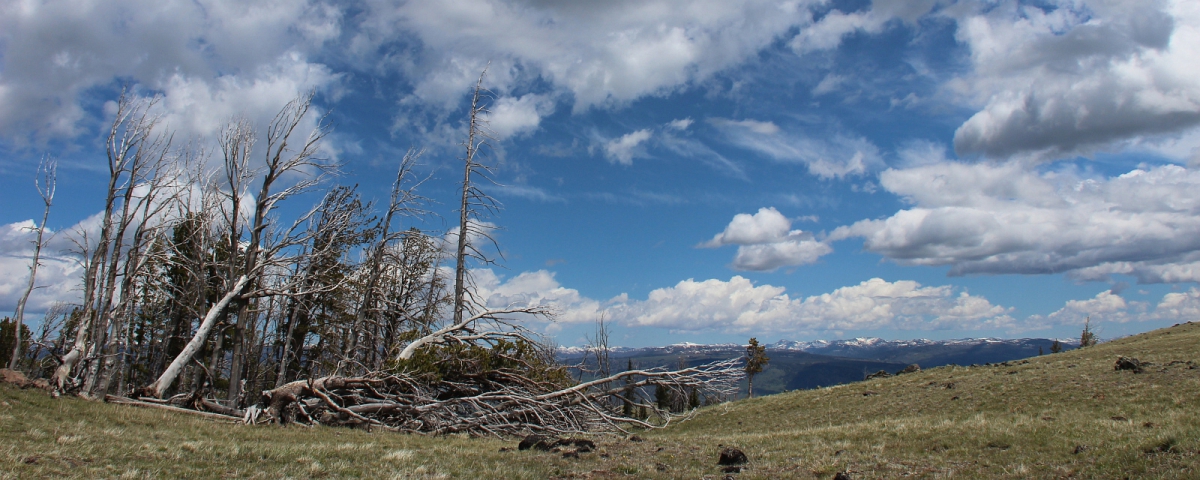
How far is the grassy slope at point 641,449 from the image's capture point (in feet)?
24.6

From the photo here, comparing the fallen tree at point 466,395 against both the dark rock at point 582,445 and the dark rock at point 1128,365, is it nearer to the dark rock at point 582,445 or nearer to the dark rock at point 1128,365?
the dark rock at point 582,445

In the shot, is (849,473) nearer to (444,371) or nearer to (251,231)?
(444,371)

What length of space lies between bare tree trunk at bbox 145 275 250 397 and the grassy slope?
98.1 inches

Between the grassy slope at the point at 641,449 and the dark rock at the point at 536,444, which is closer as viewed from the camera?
the grassy slope at the point at 641,449

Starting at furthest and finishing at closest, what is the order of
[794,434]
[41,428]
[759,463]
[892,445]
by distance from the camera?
[794,434] < [892,445] < [759,463] < [41,428]

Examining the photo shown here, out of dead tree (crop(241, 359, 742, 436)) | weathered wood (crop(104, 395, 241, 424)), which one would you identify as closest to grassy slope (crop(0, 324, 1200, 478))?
weathered wood (crop(104, 395, 241, 424))

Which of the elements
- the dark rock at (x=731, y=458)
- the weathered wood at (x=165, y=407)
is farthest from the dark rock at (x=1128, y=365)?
the weathered wood at (x=165, y=407)

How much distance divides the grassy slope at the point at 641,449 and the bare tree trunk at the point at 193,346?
98.1 inches

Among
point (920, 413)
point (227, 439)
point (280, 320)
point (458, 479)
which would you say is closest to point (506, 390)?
point (227, 439)

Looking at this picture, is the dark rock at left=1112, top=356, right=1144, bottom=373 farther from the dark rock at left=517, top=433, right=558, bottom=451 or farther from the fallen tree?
the dark rock at left=517, top=433, right=558, bottom=451

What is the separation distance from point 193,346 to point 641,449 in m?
12.1

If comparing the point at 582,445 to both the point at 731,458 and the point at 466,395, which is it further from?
the point at 466,395

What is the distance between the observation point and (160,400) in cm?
1406

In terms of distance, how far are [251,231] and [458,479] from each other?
39.5 feet
